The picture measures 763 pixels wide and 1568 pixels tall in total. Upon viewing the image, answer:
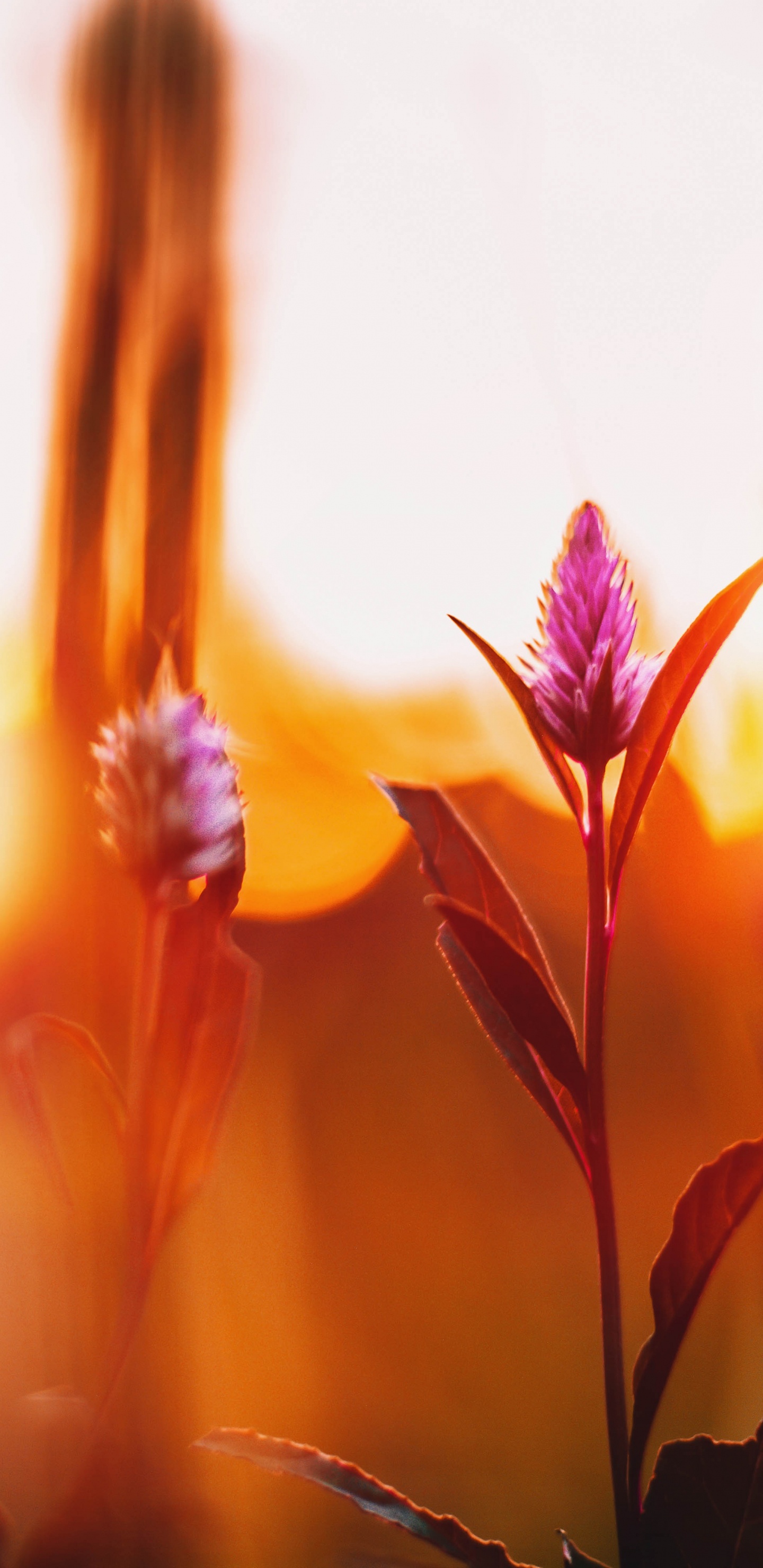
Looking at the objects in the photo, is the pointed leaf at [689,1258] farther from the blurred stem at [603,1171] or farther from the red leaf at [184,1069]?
the red leaf at [184,1069]

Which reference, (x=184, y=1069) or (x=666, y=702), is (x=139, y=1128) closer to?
(x=184, y=1069)

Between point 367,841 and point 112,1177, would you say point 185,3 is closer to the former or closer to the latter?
point 367,841

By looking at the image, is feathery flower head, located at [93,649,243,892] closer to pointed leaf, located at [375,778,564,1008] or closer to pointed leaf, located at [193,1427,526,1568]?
pointed leaf, located at [375,778,564,1008]

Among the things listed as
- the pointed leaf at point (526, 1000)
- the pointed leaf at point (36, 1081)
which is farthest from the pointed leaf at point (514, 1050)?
the pointed leaf at point (36, 1081)

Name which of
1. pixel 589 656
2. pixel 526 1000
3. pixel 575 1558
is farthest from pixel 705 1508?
pixel 589 656

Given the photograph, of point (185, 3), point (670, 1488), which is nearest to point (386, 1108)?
point (670, 1488)

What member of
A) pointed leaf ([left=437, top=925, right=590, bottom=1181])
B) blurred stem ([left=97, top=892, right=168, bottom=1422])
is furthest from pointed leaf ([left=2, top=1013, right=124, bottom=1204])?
pointed leaf ([left=437, top=925, right=590, bottom=1181])
